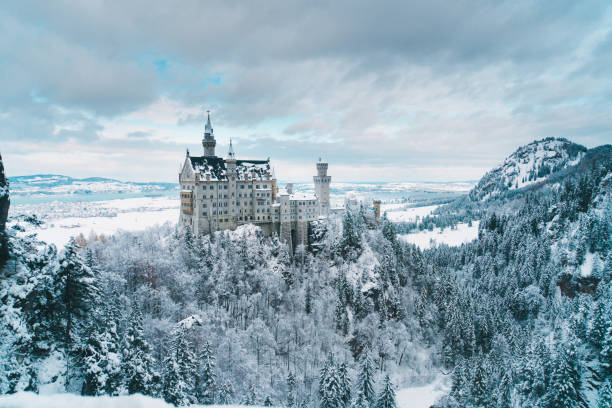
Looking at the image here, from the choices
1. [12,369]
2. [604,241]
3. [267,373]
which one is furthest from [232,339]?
[604,241]

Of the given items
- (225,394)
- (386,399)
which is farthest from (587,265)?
(225,394)

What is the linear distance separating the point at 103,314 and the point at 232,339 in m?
28.9

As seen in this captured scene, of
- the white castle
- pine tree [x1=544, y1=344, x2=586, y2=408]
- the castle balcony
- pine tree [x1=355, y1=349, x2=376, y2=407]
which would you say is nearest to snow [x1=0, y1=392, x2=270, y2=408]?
pine tree [x1=355, y1=349, x2=376, y2=407]

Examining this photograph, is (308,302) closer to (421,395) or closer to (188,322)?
(421,395)

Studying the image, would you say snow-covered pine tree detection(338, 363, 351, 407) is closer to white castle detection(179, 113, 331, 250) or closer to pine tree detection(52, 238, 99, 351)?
white castle detection(179, 113, 331, 250)

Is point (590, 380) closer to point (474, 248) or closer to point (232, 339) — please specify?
point (232, 339)

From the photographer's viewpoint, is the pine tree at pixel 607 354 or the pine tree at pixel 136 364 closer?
the pine tree at pixel 136 364

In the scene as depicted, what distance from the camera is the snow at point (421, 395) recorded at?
73062 millimetres

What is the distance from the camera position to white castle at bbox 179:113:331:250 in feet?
275

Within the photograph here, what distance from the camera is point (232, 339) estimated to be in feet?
207

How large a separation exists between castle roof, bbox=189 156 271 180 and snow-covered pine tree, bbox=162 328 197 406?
48822 mm

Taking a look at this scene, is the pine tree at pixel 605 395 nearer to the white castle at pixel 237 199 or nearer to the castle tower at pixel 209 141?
the white castle at pixel 237 199

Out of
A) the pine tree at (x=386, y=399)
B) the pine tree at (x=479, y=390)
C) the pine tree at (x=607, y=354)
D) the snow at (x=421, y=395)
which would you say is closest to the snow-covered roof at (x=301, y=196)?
the pine tree at (x=386, y=399)

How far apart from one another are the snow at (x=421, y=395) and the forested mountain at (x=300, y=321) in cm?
272
